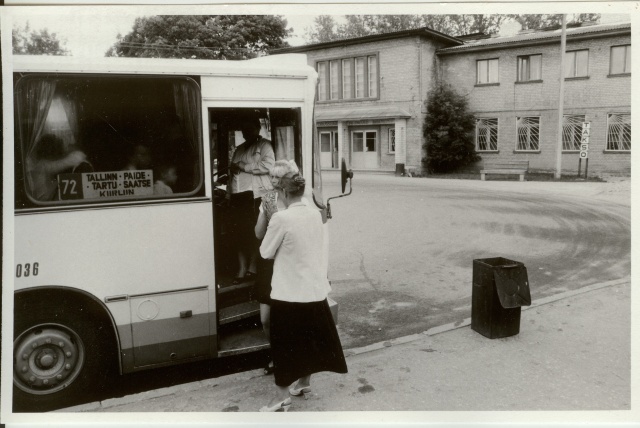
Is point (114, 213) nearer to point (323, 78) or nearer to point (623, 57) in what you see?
point (623, 57)

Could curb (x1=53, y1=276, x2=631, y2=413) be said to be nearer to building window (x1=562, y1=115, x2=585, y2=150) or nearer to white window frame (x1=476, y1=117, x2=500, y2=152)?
building window (x1=562, y1=115, x2=585, y2=150)

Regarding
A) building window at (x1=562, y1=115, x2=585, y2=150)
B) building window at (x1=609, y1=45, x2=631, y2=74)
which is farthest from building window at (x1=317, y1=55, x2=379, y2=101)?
building window at (x1=609, y1=45, x2=631, y2=74)

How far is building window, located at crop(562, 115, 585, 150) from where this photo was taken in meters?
23.7

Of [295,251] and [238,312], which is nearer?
[295,251]

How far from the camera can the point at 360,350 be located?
17.4 ft

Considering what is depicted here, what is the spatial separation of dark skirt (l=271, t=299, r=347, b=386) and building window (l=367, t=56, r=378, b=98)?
942 inches

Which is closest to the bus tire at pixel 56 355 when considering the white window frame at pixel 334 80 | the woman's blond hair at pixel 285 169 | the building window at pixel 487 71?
the woman's blond hair at pixel 285 169

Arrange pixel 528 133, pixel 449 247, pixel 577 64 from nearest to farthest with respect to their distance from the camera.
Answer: pixel 449 247, pixel 577 64, pixel 528 133

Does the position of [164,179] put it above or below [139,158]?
below

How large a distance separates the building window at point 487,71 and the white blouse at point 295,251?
24297 mm

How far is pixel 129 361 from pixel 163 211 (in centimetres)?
123

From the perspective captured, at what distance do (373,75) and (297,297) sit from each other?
24340 mm

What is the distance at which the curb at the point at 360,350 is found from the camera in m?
4.23

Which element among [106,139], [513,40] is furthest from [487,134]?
[106,139]
